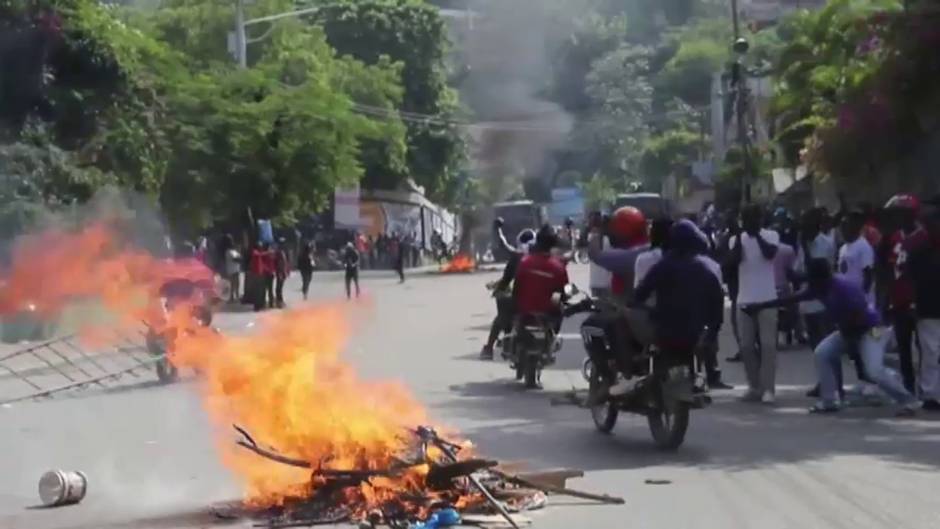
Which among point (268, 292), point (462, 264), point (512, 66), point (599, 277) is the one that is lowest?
point (462, 264)

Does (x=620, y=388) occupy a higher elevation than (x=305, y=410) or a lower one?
lower

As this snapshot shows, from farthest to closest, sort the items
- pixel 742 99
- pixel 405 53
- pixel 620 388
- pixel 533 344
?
pixel 405 53 → pixel 742 99 → pixel 533 344 → pixel 620 388

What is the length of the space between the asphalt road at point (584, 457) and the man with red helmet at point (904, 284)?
64 centimetres

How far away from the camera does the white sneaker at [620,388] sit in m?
13.0

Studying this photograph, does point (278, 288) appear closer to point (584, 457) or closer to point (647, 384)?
point (647, 384)

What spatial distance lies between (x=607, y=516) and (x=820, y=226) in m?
12.9

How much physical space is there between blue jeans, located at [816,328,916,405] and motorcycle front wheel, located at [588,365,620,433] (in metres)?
2.44

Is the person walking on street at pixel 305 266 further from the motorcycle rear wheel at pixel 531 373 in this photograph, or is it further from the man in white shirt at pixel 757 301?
the man in white shirt at pixel 757 301

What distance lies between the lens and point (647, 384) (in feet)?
41.7

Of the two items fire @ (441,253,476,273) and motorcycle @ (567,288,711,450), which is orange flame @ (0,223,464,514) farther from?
fire @ (441,253,476,273)

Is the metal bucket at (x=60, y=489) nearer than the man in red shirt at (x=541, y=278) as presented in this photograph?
Yes

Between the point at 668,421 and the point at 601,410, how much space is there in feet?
3.95

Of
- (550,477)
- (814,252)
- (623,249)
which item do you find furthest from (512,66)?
(814,252)

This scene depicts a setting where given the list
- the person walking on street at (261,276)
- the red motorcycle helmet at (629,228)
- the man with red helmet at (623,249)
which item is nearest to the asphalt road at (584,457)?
the man with red helmet at (623,249)
